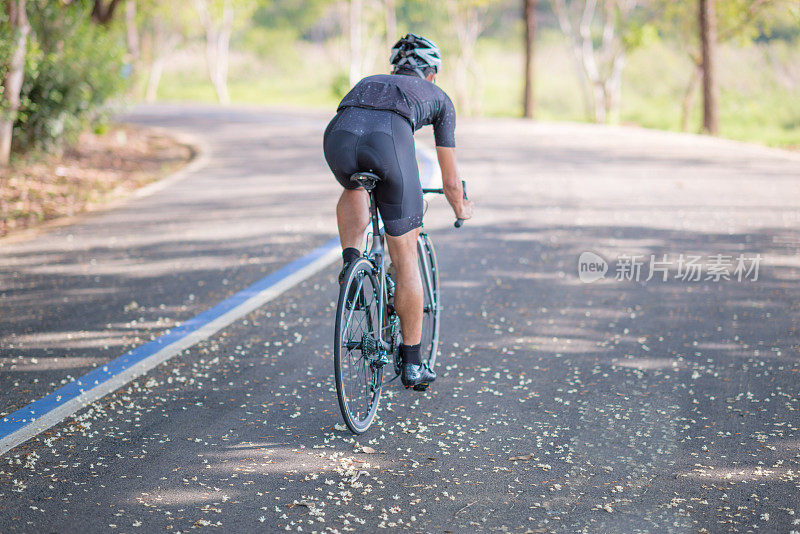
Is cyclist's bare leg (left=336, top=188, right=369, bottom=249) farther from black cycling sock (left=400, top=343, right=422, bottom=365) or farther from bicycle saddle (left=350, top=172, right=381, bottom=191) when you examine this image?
black cycling sock (left=400, top=343, right=422, bottom=365)

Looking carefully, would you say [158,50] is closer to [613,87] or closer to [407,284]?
[613,87]

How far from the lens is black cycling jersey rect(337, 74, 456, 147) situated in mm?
4078

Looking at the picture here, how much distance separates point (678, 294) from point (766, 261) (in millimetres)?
1501

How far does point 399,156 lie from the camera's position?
4.06 m

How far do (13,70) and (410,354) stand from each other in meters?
9.57

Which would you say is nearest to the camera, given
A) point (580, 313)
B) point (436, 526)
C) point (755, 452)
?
point (436, 526)

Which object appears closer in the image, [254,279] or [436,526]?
[436,526]

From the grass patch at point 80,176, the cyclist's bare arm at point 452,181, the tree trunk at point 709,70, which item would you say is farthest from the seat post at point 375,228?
the tree trunk at point 709,70

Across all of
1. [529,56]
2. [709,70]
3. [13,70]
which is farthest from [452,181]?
[529,56]

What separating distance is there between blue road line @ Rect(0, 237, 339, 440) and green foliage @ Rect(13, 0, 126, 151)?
22.4ft

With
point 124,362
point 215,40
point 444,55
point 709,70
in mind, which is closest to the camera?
point 124,362

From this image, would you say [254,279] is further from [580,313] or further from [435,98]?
[435,98]

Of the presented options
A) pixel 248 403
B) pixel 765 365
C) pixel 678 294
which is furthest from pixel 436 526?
pixel 678 294

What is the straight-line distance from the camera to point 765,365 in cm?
525
